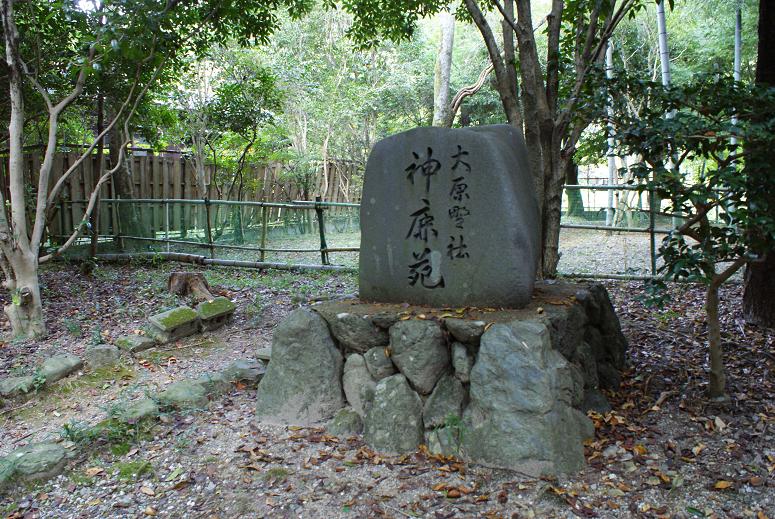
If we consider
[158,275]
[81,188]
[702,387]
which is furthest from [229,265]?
[702,387]

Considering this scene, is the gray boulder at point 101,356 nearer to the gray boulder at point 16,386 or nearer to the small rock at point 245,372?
the gray boulder at point 16,386

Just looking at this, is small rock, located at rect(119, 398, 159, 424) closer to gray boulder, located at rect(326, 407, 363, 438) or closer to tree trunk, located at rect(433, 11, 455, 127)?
gray boulder, located at rect(326, 407, 363, 438)

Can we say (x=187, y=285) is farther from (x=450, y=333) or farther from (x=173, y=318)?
(x=450, y=333)

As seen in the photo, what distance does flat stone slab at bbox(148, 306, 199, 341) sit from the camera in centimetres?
531

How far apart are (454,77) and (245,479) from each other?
1469cm

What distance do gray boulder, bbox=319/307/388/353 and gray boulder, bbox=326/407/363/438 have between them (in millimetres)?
383

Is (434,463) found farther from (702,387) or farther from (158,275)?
(158,275)

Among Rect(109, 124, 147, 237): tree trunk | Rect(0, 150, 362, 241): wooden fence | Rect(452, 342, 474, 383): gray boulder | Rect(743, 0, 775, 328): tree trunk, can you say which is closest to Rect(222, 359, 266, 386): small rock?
Rect(452, 342, 474, 383): gray boulder

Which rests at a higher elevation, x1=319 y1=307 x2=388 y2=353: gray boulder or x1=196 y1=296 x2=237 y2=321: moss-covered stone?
x1=319 y1=307 x2=388 y2=353: gray boulder

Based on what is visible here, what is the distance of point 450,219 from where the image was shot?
347 cm

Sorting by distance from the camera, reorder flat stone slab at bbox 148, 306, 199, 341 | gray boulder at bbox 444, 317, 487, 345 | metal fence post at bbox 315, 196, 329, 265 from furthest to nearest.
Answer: metal fence post at bbox 315, 196, 329, 265
flat stone slab at bbox 148, 306, 199, 341
gray boulder at bbox 444, 317, 487, 345

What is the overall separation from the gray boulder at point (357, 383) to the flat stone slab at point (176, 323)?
243 cm

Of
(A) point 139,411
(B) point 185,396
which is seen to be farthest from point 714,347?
(A) point 139,411

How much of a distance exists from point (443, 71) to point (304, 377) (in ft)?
29.3
